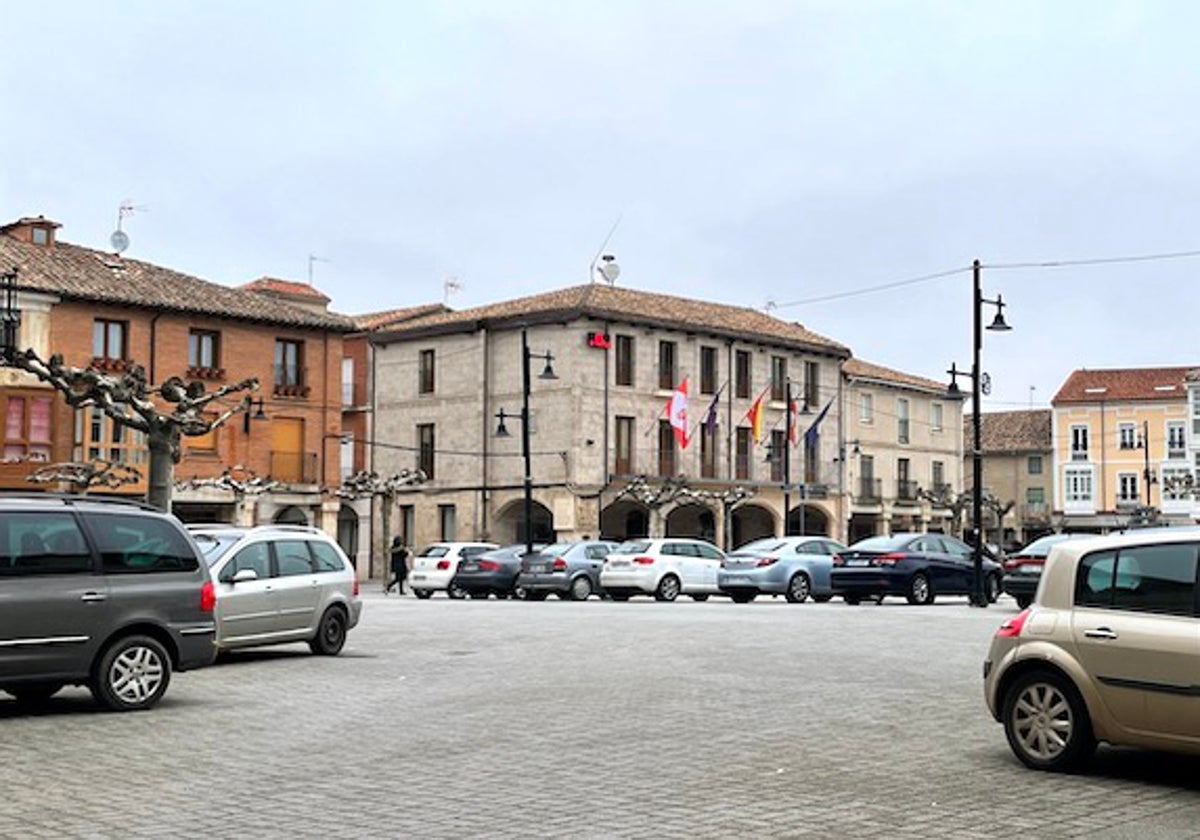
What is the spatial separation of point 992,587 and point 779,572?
15.6ft

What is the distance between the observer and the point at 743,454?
64.5m

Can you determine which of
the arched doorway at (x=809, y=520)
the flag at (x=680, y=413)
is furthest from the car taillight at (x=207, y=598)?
the arched doorway at (x=809, y=520)

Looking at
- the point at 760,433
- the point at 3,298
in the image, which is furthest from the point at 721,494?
the point at 3,298

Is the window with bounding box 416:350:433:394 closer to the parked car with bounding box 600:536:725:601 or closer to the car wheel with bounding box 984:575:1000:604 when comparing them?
the parked car with bounding box 600:536:725:601

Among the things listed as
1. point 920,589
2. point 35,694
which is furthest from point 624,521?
point 35,694

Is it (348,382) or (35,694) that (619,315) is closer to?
(348,382)

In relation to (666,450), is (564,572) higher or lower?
lower

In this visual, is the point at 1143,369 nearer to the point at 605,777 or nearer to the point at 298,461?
the point at 298,461

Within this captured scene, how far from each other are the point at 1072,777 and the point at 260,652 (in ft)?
41.2

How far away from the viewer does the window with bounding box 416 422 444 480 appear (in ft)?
207

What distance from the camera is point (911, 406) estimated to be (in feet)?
250

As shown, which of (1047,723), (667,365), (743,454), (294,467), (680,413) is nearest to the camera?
(1047,723)

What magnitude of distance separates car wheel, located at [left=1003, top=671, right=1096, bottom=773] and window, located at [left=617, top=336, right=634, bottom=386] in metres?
49.6

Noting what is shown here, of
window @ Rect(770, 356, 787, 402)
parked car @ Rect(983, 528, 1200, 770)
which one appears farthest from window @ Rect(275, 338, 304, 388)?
parked car @ Rect(983, 528, 1200, 770)
